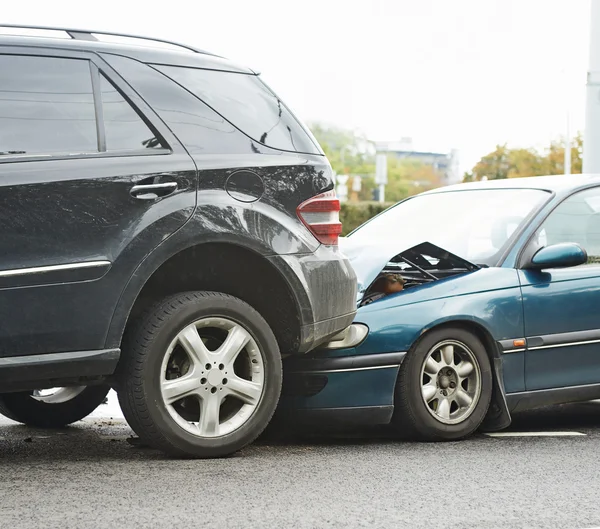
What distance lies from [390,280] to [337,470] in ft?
5.37

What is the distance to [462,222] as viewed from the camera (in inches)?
274

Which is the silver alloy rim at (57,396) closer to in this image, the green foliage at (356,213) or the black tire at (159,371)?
the black tire at (159,371)

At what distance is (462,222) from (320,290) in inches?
70.7

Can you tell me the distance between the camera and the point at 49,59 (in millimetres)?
5012

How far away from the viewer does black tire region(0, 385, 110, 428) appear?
661cm

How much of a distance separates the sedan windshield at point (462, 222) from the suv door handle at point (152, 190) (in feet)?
6.47

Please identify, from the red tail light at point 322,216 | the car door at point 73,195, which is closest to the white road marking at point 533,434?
the red tail light at point 322,216

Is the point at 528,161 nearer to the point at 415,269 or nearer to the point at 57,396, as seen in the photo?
the point at 415,269

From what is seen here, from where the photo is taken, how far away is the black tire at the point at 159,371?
16.5 feet

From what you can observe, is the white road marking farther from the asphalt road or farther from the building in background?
the building in background

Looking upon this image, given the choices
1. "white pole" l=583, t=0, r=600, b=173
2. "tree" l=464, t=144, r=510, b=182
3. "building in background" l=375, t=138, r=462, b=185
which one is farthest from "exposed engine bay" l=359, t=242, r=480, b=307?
→ "building in background" l=375, t=138, r=462, b=185

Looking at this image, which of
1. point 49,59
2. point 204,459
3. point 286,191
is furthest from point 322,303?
point 49,59

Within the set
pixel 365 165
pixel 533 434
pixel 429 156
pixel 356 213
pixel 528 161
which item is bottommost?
pixel 429 156

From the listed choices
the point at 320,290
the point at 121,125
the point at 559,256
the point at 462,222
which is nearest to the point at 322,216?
the point at 320,290
